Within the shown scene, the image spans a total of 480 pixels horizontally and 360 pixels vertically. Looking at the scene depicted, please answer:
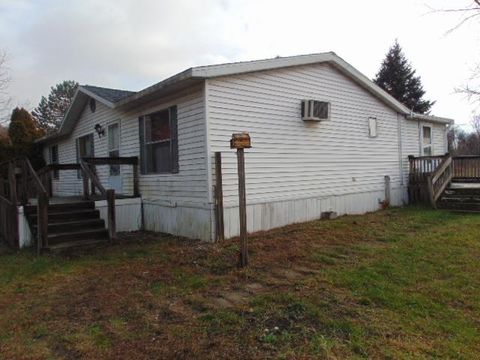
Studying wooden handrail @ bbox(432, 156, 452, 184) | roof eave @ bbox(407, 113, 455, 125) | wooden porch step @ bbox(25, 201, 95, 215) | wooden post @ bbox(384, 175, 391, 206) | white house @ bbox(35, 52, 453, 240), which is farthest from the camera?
roof eave @ bbox(407, 113, 455, 125)

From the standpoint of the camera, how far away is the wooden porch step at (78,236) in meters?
7.46

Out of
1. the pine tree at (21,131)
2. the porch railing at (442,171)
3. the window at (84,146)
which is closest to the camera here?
the porch railing at (442,171)

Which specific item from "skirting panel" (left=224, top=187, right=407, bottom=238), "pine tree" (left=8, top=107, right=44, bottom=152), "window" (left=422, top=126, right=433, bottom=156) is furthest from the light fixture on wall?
"window" (left=422, top=126, right=433, bottom=156)

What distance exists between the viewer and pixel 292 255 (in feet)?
20.2

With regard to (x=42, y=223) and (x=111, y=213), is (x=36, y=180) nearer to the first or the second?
(x=42, y=223)

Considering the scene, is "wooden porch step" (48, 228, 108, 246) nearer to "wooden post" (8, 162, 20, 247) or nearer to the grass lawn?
the grass lawn

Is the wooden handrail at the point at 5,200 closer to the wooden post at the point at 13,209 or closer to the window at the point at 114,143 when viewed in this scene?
the wooden post at the point at 13,209

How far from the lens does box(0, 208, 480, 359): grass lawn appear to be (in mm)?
3289

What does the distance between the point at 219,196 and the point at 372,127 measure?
6.43m

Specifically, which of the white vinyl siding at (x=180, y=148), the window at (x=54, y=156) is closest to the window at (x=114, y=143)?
the white vinyl siding at (x=180, y=148)

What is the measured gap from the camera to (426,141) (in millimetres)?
14266

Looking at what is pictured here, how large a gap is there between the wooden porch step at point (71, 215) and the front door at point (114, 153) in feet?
7.08

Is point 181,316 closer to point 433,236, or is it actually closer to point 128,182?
point 433,236

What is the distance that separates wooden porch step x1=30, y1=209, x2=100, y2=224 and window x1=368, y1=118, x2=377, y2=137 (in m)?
7.96
